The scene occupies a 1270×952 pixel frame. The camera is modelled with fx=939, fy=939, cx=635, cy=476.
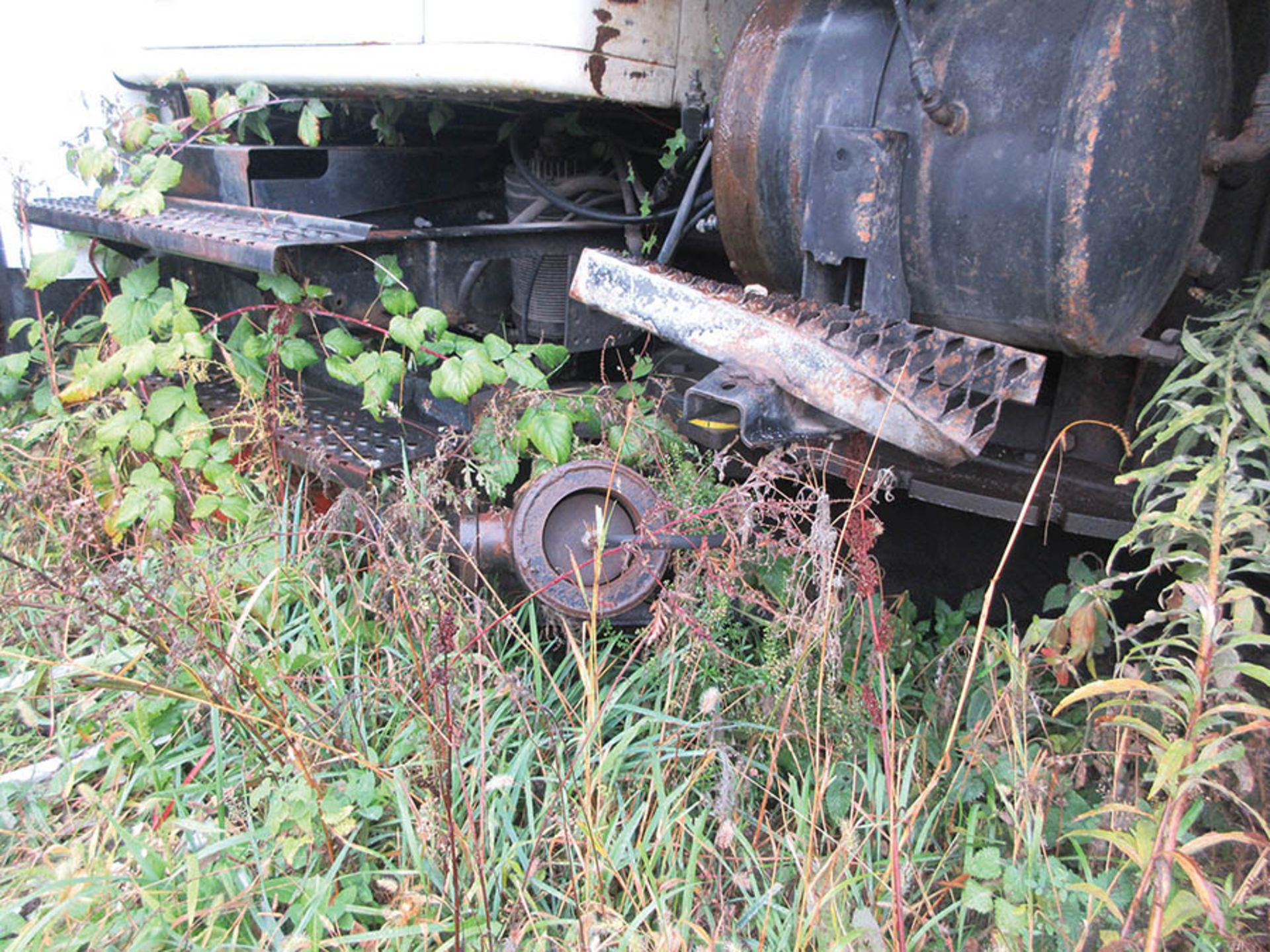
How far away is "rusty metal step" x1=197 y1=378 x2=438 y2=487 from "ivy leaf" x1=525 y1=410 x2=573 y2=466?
292mm

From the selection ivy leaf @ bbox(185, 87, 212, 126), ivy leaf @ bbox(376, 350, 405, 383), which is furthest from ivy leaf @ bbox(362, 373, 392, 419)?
ivy leaf @ bbox(185, 87, 212, 126)

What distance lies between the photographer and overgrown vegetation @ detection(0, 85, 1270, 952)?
45.6 inches

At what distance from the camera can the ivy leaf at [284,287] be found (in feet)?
7.13

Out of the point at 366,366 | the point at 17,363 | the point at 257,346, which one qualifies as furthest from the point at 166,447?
the point at 17,363

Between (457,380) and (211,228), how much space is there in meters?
0.75

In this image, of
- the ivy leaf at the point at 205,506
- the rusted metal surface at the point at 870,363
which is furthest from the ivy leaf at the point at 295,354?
the rusted metal surface at the point at 870,363

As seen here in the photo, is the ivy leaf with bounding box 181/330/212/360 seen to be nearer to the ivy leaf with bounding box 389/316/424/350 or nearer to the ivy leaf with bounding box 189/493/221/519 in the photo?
the ivy leaf with bounding box 189/493/221/519

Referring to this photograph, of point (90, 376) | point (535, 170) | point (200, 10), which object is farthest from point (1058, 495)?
point (200, 10)

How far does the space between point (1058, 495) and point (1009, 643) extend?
9.6 inches

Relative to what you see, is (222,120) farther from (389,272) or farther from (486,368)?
(486,368)

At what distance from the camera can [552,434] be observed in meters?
1.93

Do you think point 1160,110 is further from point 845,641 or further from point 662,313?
point 845,641

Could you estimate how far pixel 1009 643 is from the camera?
1.46 m

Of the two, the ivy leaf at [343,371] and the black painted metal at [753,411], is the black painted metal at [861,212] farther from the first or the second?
the ivy leaf at [343,371]
